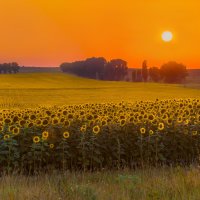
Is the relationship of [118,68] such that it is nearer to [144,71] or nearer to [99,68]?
[99,68]

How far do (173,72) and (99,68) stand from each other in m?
23.1

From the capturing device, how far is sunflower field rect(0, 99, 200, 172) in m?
9.55

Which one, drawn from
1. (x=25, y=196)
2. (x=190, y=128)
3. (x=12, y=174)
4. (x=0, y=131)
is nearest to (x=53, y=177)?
(x=12, y=174)

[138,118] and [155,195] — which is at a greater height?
[138,118]

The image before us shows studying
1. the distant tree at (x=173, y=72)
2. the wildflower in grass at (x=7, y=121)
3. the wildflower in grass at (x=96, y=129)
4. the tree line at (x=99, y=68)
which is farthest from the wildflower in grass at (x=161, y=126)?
the tree line at (x=99, y=68)

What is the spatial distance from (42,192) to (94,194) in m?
0.80

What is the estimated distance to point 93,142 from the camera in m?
9.66

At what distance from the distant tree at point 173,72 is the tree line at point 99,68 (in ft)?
53.6

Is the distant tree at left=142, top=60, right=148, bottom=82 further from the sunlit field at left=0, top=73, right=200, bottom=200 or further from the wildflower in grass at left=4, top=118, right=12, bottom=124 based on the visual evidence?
the wildflower in grass at left=4, top=118, right=12, bottom=124

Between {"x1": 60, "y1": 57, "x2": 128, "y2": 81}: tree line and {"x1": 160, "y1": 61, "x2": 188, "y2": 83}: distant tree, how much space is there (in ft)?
53.6

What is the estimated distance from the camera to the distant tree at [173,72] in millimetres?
139125

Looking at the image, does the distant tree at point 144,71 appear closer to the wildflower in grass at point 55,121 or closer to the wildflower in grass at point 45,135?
the wildflower in grass at point 55,121

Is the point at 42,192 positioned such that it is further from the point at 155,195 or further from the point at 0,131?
the point at 0,131

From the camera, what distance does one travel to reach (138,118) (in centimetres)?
1095
